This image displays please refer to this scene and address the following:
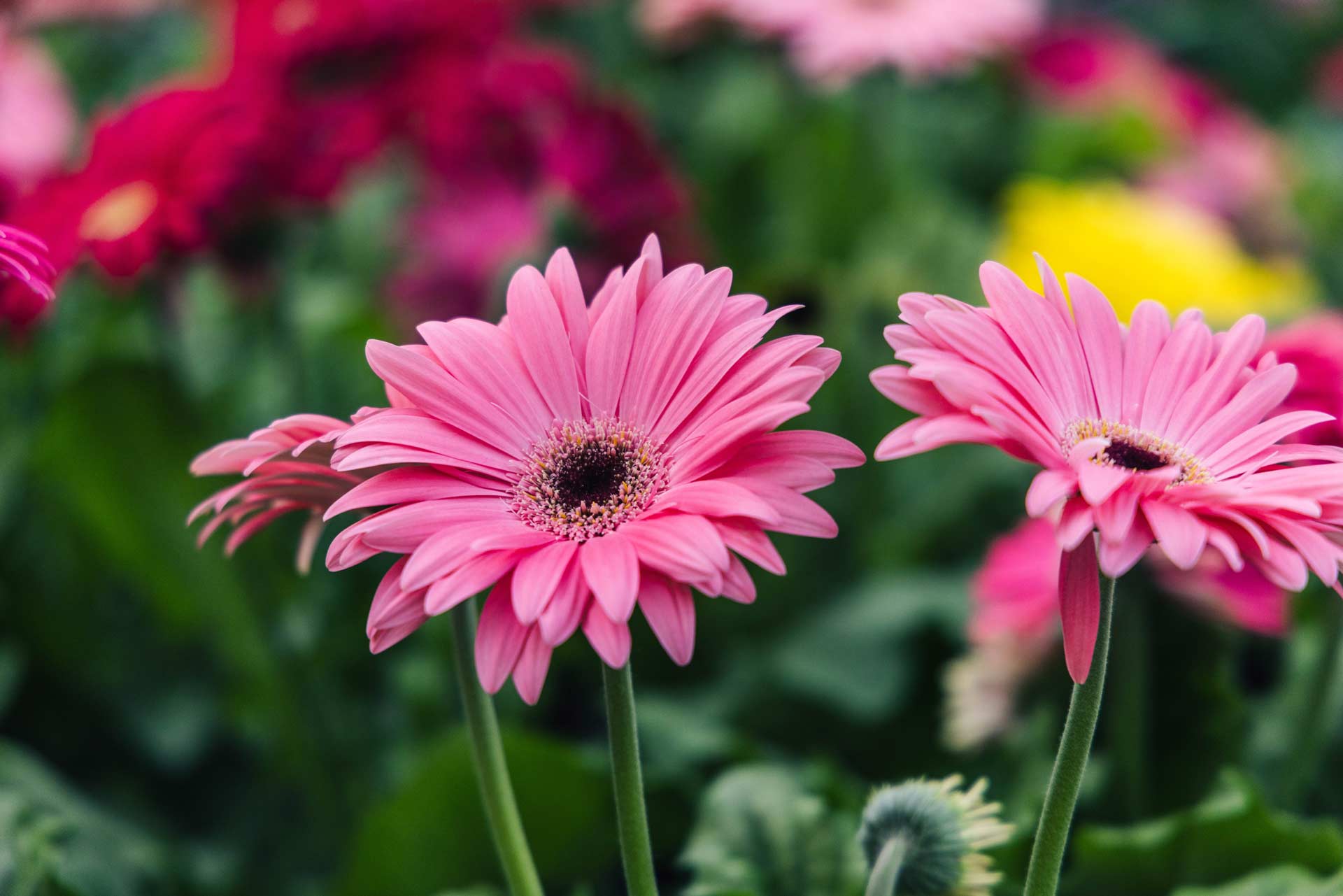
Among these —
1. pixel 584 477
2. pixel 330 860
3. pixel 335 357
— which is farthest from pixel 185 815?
pixel 584 477

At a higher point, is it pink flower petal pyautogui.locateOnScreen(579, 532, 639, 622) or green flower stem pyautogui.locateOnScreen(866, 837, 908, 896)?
pink flower petal pyautogui.locateOnScreen(579, 532, 639, 622)

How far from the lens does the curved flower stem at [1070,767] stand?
0.36 m

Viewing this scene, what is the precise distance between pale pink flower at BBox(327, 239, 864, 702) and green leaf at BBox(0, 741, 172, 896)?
32 centimetres

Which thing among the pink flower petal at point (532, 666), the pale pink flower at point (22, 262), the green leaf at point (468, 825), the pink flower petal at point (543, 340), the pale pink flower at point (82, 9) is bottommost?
the pink flower petal at point (532, 666)

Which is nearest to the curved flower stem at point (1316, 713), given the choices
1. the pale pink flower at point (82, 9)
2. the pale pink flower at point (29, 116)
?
the pale pink flower at point (29, 116)

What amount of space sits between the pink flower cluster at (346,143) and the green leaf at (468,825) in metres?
0.33

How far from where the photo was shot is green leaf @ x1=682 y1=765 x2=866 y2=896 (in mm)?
546

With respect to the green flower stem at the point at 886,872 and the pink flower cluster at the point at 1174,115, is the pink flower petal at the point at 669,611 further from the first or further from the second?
the pink flower cluster at the point at 1174,115

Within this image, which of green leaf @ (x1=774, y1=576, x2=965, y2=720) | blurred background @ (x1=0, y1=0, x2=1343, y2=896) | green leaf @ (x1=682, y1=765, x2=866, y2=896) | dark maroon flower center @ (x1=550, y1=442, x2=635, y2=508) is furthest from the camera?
green leaf @ (x1=774, y1=576, x2=965, y2=720)

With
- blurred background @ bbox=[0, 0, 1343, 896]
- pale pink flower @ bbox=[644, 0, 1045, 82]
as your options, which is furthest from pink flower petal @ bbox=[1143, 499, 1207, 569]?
pale pink flower @ bbox=[644, 0, 1045, 82]

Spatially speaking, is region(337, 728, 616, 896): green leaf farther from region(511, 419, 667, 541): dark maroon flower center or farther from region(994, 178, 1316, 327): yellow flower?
region(994, 178, 1316, 327): yellow flower

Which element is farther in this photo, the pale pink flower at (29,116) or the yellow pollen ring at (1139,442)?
the pale pink flower at (29,116)

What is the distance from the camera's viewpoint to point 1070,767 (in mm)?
371

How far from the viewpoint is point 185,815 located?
3.00ft
